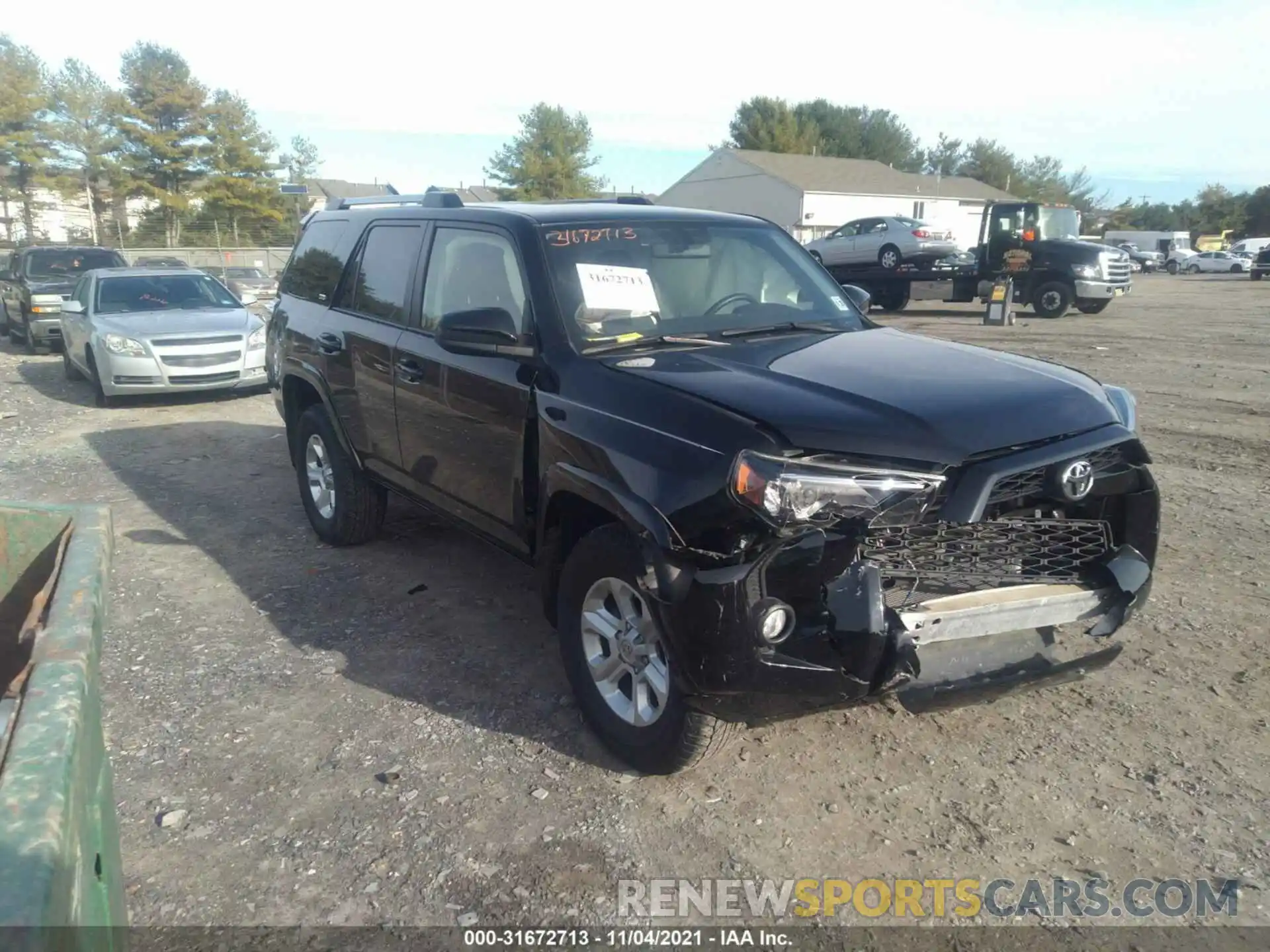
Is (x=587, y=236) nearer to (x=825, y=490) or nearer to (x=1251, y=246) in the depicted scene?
(x=825, y=490)

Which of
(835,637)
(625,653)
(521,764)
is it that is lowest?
(521,764)

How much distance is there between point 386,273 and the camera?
5.25m

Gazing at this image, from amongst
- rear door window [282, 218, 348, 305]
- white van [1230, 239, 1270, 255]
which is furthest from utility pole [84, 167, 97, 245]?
white van [1230, 239, 1270, 255]

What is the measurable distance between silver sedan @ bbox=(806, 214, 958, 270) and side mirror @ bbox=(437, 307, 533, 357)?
812 inches

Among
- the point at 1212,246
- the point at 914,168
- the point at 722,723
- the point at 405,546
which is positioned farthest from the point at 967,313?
the point at 914,168

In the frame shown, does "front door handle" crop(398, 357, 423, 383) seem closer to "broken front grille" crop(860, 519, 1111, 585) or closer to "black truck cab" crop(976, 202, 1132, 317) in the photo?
"broken front grille" crop(860, 519, 1111, 585)

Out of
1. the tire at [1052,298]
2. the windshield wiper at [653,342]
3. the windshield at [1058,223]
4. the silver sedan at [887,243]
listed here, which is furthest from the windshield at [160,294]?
the windshield at [1058,223]

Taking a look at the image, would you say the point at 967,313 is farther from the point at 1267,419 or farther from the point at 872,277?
the point at 1267,419

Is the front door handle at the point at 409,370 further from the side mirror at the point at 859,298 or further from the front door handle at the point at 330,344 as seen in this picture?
the side mirror at the point at 859,298

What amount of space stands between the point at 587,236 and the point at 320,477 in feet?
9.41

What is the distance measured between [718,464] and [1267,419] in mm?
8418

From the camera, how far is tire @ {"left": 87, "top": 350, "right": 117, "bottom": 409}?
11.0 m

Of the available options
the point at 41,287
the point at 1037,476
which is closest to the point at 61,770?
the point at 1037,476

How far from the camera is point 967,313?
23.3 meters
